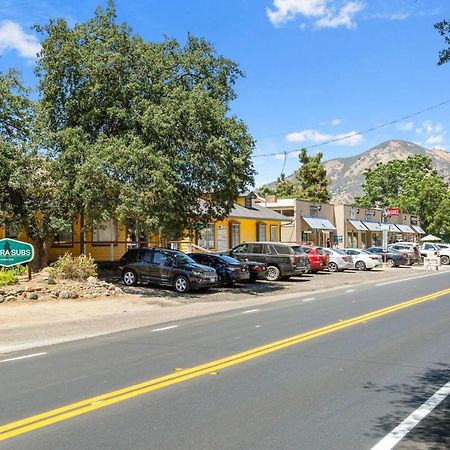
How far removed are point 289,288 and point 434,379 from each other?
16114 mm

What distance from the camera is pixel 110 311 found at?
51.4 ft

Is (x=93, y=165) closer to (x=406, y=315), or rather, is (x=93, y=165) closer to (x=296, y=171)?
(x=406, y=315)

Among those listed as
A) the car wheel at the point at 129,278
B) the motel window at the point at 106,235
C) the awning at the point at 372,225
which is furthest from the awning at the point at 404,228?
the car wheel at the point at 129,278

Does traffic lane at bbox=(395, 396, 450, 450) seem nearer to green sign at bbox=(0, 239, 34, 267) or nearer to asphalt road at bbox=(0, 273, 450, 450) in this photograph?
asphalt road at bbox=(0, 273, 450, 450)

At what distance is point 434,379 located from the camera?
7.34m

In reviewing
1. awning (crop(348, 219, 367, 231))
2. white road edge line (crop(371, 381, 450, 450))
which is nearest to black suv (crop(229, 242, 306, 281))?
white road edge line (crop(371, 381, 450, 450))

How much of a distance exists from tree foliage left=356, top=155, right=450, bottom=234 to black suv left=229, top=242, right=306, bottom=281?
1909 inches

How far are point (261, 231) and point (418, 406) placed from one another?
116 feet

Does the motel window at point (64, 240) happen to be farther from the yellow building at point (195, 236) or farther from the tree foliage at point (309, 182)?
the tree foliage at point (309, 182)

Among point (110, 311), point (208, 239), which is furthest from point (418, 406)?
point (208, 239)

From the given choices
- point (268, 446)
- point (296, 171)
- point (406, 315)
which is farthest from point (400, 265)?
point (268, 446)

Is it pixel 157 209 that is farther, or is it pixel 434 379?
pixel 157 209

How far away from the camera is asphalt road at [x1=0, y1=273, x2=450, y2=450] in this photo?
5.15 meters

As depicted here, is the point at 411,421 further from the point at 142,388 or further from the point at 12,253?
the point at 12,253
